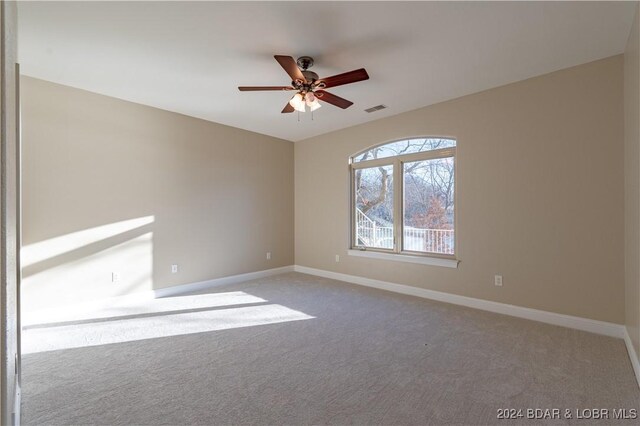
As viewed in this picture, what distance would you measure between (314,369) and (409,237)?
108 inches

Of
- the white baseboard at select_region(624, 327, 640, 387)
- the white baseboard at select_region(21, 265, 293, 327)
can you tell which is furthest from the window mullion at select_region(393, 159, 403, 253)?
the white baseboard at select_region(21, 265, 293, 327)

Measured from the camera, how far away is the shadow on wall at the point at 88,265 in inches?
131

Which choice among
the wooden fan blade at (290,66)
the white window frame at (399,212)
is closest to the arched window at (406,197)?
the white window frame at (399,212)

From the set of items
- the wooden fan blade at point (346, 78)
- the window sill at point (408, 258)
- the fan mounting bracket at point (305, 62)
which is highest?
the fan mounting bracket at point (305, 62)

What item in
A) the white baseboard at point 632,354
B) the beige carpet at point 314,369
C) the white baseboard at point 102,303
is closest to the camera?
the beige carpet at point 314,369

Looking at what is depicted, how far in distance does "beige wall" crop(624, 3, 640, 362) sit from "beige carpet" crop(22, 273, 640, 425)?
0.41 meters

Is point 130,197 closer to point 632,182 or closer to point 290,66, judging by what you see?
point 290,66

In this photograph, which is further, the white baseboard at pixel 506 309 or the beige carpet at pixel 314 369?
the white baseboard at pixel 506 309

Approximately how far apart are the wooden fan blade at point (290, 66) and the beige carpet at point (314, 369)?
2.45 m

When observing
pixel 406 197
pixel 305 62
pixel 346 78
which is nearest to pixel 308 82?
pixel 305 62

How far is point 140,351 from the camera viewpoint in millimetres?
2617

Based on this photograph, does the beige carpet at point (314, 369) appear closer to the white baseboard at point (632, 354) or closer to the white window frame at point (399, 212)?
the white baseboard at point (632, 354)

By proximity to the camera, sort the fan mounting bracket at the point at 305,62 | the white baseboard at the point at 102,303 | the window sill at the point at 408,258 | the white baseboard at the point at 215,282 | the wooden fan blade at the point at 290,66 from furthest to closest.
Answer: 1. the white baseboard at the point at 215,282
2. the window sill at the point at 408,258
3. the white baseboard at the point at 102,303
4. the fan mounting bracket at the point at 305,62
5. the wooden fan blade at the point at 290,66

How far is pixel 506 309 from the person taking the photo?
3490 mm
